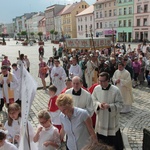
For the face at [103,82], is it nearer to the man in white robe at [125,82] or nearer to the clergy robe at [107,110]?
the clergy robe at [107,110]

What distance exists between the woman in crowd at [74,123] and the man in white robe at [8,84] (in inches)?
163

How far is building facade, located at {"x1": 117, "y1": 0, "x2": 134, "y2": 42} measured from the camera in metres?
55.1

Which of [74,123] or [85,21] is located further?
[85,21]

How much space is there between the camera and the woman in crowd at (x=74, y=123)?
10.3 ft

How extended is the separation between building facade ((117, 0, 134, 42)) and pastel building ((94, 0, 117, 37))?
5.64 feet

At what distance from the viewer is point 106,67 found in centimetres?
912

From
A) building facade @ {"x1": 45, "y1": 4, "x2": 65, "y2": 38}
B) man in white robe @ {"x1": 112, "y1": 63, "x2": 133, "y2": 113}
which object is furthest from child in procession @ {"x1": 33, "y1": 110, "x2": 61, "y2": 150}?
building facade @ {"x1": 45, "y1": 4, "x2": 65, "y2": 38}

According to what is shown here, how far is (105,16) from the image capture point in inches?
2461

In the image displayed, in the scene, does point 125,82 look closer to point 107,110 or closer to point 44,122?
point 107,110

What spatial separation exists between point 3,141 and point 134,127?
13.6 feet

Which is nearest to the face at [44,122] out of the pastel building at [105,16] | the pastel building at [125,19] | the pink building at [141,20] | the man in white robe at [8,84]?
the man in white robe at [8,84]

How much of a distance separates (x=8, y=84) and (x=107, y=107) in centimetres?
419

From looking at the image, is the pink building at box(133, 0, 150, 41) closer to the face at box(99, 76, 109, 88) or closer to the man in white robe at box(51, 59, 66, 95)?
the man in white robe at box(51, 59, 66, 95)

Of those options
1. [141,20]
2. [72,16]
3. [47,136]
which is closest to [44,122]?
[47,136]
